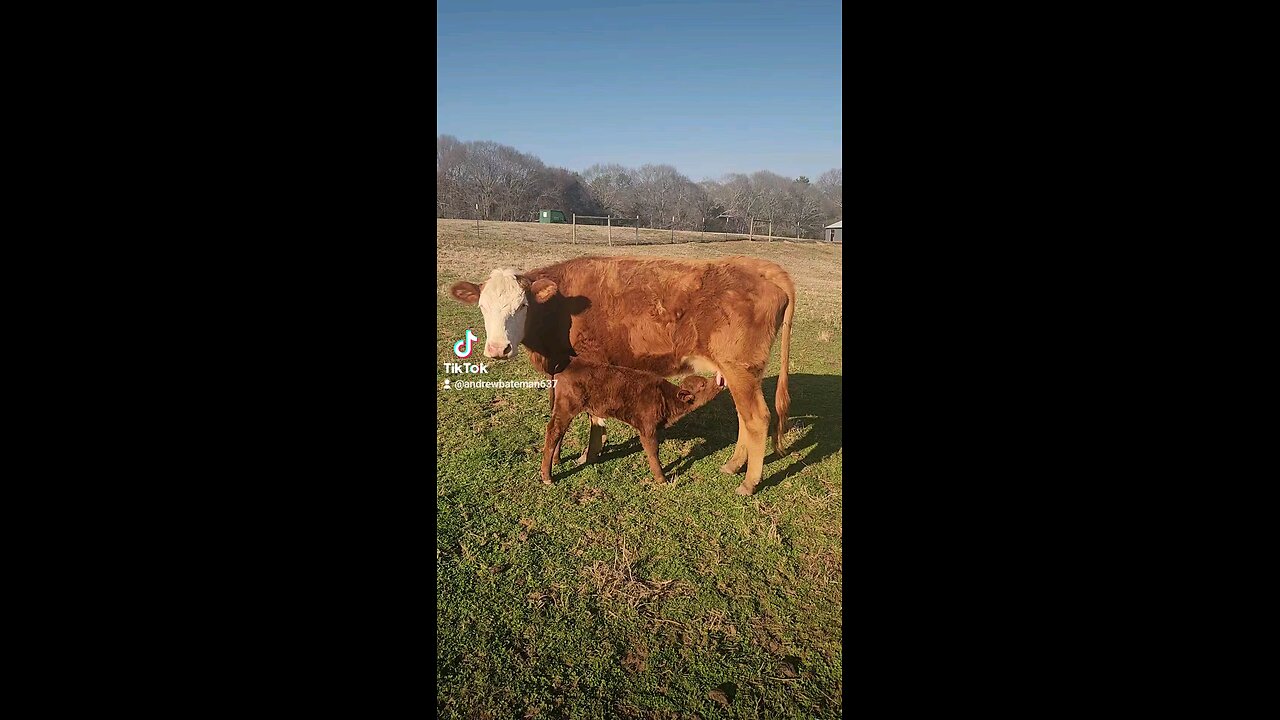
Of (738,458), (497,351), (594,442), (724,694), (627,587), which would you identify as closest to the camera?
(724,694)

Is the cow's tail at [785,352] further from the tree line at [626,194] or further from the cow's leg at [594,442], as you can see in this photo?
the cow's leg at [594,442]

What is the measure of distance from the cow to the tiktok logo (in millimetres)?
269

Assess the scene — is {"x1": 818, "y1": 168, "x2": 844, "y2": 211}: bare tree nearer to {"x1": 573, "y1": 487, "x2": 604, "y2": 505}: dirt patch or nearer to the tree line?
the tree line

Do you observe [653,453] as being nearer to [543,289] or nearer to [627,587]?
[627,587]

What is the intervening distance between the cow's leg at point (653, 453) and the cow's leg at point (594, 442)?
0.37 m

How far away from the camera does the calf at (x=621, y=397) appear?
10.3ft

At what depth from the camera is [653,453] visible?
3127mm

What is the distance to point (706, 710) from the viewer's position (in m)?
1.90

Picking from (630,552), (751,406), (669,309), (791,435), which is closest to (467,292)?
(669,309)

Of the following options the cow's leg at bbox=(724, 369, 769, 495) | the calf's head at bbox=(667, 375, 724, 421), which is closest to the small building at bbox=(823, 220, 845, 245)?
the cow's leg at bbox=(724, 369, 769, 495)

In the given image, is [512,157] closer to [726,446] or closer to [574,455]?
[574,455]

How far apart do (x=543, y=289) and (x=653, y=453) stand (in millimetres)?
1099
